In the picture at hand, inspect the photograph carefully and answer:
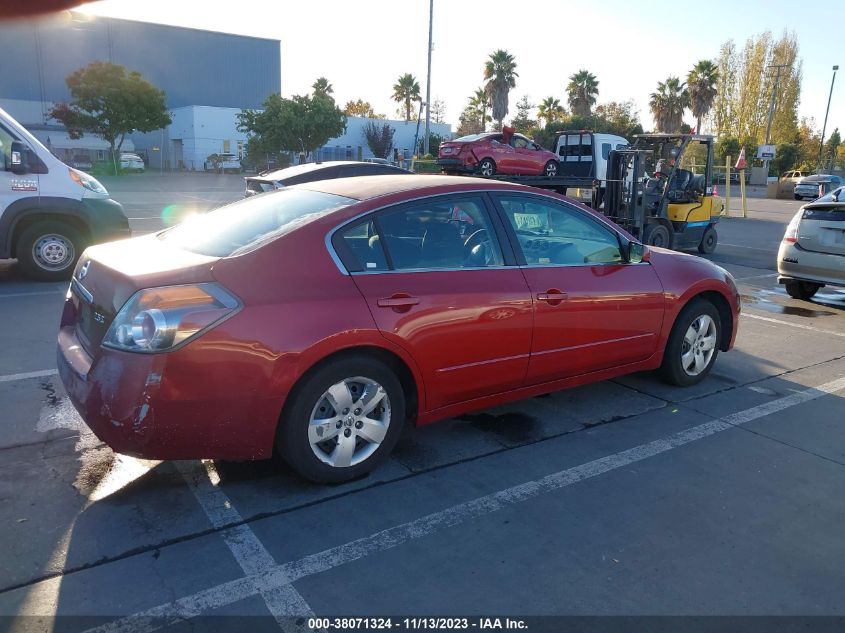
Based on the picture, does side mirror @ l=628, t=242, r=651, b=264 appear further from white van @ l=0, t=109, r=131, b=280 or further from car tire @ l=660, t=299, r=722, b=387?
white van @ l=0, t=109, r=131, b=280

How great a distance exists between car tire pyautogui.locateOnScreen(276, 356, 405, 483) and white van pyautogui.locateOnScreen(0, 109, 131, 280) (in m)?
6.53

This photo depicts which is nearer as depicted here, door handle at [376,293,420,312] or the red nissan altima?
the red nissan altima

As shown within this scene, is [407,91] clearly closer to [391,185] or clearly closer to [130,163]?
[130,163]

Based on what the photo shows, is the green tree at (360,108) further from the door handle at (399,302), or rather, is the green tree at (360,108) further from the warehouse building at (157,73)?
the door handle at (399,302)

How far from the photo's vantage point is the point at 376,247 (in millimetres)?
3607

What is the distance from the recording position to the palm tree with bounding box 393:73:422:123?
6562cm

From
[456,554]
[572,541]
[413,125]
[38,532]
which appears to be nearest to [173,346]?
[38,532]

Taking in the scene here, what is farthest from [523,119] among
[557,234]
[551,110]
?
[557,234]

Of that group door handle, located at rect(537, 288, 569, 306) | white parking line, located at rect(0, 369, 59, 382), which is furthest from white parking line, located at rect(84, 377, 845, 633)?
white parking line, located at rect(0, 369, 59, 382)

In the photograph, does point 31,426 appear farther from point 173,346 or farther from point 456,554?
point 456,554

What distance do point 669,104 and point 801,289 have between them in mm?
52177

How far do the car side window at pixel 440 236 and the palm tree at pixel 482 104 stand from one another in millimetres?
58502

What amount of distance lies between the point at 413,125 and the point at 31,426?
58.7 m

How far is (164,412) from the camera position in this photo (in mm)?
2990
